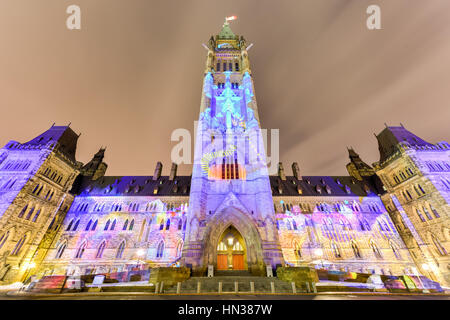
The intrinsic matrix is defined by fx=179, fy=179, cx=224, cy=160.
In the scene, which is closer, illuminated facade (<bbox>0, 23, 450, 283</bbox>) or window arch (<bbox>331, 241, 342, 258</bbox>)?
illuminated facade (<bbox>0, 23, 450, 283</bbox>)

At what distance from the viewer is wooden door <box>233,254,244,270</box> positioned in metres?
21.2

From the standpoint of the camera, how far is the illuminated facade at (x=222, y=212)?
68.5ft

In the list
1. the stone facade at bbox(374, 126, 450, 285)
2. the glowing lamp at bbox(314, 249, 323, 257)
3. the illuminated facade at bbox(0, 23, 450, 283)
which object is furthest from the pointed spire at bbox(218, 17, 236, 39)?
the glowing lamp at bbox(314, 249, 323, 257)

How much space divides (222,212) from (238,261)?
6.60 meters

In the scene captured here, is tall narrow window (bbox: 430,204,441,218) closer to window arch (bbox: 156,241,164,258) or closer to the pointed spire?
window arch (bbox: 156,241,164,258)

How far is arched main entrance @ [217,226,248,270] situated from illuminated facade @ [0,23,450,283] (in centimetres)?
12

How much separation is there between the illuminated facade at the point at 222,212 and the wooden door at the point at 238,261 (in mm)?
109

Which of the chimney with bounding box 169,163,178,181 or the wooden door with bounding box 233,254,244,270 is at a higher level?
the chimney with bounding box 169,163,178,181

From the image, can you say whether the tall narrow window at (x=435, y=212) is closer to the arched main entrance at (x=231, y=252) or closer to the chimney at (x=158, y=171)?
the arched main entrance at (x=231, y=252)

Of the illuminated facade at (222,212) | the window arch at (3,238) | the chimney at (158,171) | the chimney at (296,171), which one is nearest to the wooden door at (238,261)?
the illuminated facade at (222,212)
